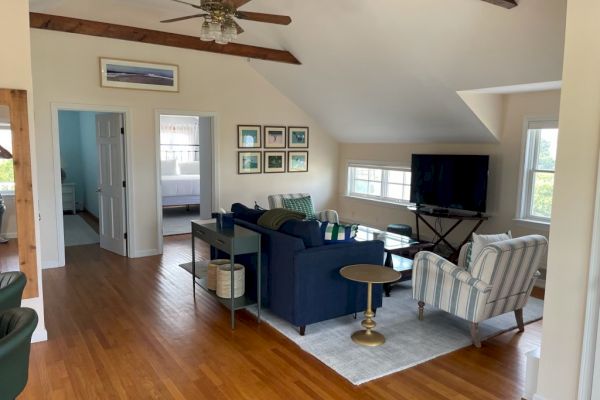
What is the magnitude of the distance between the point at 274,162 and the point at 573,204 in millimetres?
5600

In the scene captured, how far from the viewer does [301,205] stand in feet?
22.1

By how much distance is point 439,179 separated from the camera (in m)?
6.36

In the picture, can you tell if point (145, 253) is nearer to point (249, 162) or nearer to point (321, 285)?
point (249, 162)

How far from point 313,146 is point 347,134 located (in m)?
0.65

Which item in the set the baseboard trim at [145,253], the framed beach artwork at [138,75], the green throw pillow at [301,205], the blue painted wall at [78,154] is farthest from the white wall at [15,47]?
the blue painted wall at [78,154]

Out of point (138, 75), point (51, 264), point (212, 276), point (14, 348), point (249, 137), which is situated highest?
point (138, 75)

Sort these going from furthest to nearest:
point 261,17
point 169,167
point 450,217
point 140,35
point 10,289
→ point 169,167 → point 450,217 → point 140,35 → point 261,17 → point 10,289

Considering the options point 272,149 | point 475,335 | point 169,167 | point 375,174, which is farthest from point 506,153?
point 169,167

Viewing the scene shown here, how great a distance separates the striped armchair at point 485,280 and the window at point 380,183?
3.70 m

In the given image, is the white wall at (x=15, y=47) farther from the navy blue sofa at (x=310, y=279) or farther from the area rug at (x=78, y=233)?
the area rug at (x=78, y=233)

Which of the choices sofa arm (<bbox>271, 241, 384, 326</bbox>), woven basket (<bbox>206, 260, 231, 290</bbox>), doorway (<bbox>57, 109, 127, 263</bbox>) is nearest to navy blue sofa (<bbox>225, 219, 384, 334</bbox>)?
sofa arm (<bbox>271, 241, 384, 326</bbox>)

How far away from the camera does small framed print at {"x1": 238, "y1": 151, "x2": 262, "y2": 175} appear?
727 centimetres

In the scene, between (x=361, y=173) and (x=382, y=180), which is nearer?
(x=382, y=180)

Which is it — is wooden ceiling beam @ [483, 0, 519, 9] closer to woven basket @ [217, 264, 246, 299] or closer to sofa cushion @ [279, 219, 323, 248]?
sofa cushion @ [279, 219, 323, 248]
